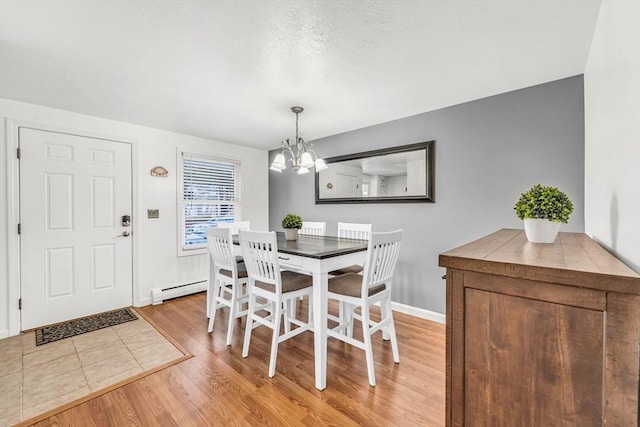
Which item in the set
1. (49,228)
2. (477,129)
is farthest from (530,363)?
(49,228)

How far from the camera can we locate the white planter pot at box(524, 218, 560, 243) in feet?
3.87

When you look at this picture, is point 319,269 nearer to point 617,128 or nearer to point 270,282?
point 270,282

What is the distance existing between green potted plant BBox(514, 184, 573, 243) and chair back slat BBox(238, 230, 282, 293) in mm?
1464

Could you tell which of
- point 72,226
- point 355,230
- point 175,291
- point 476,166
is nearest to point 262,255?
point 355,230

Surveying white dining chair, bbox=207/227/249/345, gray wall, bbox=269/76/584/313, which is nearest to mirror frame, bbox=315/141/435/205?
gray wall, bbox=269/76/584/313

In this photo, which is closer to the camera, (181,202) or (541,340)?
(541,340)

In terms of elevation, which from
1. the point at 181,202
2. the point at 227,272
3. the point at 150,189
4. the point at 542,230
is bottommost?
the point at 227,272

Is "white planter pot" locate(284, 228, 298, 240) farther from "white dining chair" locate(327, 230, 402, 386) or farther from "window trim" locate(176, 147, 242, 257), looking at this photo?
"window trim" locate(176, 147, 242, 257)

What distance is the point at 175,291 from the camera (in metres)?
3.72

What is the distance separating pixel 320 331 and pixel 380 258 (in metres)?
0.66

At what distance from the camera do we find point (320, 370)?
190 cm

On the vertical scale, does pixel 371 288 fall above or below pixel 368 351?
above

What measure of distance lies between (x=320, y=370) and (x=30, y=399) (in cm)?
187

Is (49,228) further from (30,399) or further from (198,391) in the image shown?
(198,391)
